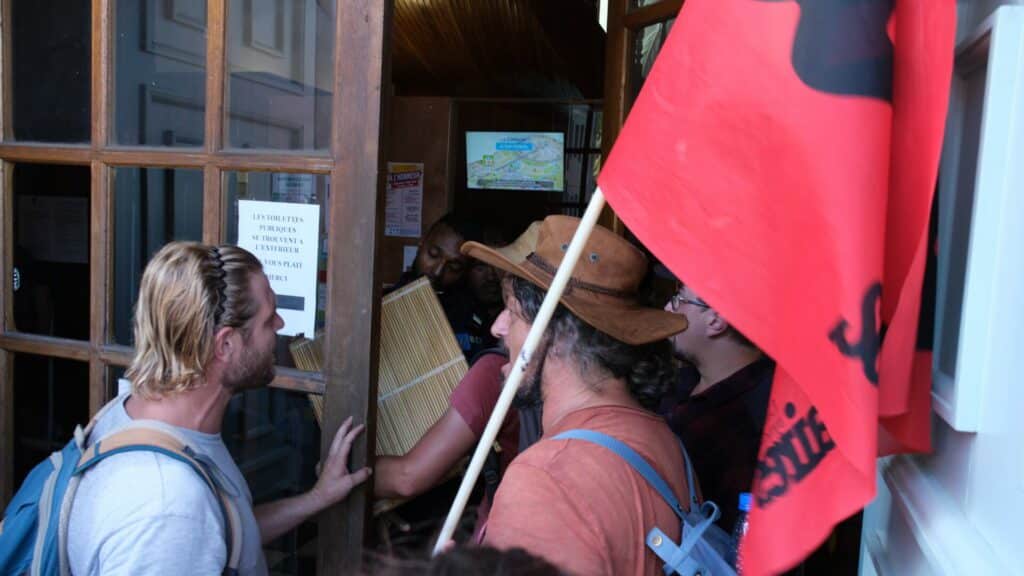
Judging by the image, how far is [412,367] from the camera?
2.23 meters

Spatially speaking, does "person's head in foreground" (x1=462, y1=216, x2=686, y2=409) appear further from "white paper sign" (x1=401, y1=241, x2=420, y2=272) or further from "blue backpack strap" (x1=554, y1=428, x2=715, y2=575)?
"white paper sign" (x1=401, y1=241, x2=420, y2=272)

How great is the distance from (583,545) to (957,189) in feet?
2.65

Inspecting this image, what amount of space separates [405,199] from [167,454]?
3201 millimetres

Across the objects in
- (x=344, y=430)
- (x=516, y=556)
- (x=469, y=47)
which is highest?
(x=469, y=47)

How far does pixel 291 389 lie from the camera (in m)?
1.95

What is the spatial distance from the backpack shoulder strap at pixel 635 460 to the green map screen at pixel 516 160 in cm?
305

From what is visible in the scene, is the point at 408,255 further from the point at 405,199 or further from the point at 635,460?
the point at 635,460

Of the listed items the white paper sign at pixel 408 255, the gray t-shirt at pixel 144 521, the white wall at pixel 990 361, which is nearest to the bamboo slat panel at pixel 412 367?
the gray t-shirt at pixel 144 521

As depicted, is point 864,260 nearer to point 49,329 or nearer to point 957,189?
point 957,189

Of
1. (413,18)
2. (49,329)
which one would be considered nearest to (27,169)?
(49,329)

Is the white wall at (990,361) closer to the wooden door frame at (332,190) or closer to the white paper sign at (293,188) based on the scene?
the wooden door frame at (332,190)

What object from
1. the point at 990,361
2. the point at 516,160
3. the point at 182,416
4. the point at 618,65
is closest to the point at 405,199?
the point at 516,160

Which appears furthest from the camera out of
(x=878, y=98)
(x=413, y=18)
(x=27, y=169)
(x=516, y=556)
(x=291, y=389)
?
(x=413, y=18)

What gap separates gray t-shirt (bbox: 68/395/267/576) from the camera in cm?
135
